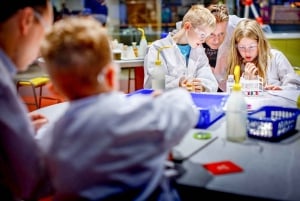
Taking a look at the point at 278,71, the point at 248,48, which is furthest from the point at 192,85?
the point at 278,71

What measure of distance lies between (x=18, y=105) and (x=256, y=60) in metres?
2.21

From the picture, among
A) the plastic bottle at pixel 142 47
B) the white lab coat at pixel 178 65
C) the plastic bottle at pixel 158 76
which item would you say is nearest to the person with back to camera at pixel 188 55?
the white lab coat at pixel 178 65

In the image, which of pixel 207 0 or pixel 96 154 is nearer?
pixel 96 154

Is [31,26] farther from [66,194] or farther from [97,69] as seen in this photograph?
[66,194]

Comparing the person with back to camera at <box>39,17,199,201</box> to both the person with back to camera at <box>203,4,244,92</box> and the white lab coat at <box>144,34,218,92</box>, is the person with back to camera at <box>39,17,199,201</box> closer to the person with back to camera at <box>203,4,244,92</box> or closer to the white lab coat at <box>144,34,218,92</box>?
the white lab coat at <box>144,34,218,92</box>

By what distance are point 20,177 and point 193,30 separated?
1.97 meters

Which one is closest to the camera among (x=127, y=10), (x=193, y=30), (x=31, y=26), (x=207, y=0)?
(x=31, y=26)

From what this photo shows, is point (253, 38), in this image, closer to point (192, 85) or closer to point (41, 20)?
point (192, 85)

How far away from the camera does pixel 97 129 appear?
1110mm

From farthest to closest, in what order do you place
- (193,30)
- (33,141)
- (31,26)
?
(193,30) → (31,26) → (33,141)

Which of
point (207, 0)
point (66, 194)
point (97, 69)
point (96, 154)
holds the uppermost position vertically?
point (207, 0)

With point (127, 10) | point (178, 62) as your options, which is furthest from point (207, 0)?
point (127, 10)

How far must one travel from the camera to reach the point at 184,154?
1538 millimetres

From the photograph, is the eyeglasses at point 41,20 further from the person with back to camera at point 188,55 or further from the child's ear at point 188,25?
the child's ear at point 188,25
